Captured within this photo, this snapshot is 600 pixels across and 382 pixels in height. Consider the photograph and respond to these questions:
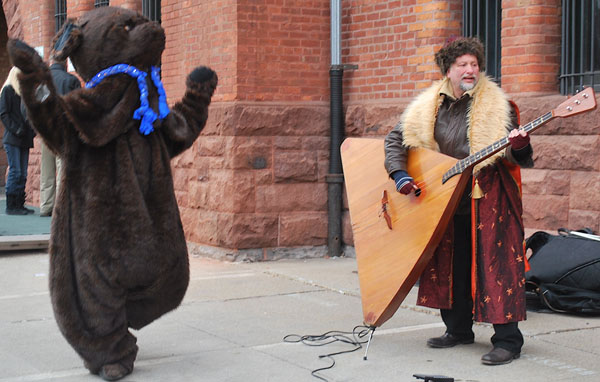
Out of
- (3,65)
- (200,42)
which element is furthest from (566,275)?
(3,65)

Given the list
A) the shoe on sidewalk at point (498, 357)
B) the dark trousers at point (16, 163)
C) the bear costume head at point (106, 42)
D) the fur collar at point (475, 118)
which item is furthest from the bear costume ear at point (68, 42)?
the dark trousers at point (16, 163)

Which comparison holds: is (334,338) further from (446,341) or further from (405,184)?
(405,184)

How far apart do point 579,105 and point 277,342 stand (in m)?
2.39

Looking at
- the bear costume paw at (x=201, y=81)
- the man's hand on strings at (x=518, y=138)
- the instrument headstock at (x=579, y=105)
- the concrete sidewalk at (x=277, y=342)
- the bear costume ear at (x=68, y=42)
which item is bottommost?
the concrete sidewalk at (x=277, y=342)

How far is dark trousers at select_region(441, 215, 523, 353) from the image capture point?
5270mm

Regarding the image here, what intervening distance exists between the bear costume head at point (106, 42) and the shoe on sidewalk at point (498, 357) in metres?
2.52

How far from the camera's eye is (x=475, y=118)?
17.2ft

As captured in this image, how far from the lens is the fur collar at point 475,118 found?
5.17 m

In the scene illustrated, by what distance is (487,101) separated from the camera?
5273mm

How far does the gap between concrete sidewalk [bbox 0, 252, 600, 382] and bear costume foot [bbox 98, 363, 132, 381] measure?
7 centimetres

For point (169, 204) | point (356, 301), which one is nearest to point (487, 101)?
point (169, 204)

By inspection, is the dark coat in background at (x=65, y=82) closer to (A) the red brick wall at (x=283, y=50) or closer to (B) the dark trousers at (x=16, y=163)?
(B) the dark trousers at (x=16, y=163)

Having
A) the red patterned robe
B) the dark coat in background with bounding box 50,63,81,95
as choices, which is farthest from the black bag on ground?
the dark coat in background with bounding box 50,63,81,95

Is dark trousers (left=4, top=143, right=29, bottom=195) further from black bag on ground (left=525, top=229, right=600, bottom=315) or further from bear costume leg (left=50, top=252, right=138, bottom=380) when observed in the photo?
black bag on ground (left=525, top=229, right=600, bottom=315)
